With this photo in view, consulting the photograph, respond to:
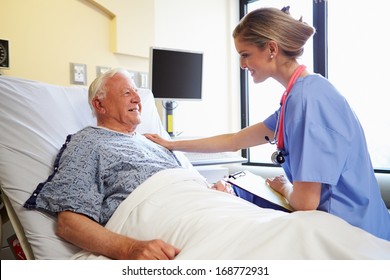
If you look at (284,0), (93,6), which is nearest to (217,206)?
(93,6)

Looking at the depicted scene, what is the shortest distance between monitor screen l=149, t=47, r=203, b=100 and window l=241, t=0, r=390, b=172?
82 cm

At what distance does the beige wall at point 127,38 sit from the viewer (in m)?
1.77

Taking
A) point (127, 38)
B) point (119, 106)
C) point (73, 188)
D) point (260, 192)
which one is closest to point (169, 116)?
point (127, 38)

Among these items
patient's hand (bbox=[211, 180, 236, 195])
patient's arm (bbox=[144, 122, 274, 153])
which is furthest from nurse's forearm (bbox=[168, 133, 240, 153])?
patient's hand (bbox=[211, 180, 236, 195])

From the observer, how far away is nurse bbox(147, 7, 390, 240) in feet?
3.01

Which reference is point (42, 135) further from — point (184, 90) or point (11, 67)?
point (184, 90)

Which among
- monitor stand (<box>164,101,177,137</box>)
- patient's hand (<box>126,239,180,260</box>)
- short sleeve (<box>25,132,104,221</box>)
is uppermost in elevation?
monitor stand (<box>164,101,177,137</box>)

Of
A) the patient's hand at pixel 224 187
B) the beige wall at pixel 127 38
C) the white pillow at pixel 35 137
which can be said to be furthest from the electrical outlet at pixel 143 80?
the patient's hand at pixel 224 187

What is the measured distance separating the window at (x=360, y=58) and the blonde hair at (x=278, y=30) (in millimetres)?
1435

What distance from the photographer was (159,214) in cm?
91

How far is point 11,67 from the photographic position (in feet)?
5.66

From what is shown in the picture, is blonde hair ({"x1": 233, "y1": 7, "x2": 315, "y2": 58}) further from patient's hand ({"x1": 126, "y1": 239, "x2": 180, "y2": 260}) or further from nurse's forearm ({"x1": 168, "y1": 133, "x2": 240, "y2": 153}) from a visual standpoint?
patient's hand ({"x1": 126, "y1": 239, "x2": 180, "y2": 260})

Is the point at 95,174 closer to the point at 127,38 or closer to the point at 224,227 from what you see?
the point at 224,227

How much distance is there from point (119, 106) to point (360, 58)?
6.19 ft
